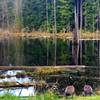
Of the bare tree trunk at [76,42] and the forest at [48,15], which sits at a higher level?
the forest at [48,15]

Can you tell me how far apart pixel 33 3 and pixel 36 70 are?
4344 cm

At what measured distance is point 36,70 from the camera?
19172mm

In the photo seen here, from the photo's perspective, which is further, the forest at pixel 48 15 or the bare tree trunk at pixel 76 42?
the forest at pixel 48 15

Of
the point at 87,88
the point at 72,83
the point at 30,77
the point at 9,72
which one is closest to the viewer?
the point at 87,88

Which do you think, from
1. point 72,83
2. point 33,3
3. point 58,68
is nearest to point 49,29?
point 33,3

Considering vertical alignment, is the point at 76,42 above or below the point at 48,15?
below

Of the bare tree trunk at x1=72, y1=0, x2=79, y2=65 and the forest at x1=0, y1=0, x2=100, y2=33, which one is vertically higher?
the forest at x1=0, y1=0, x2=100, y2=33

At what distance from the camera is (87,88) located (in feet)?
42.4

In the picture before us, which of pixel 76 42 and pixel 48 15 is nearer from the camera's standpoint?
pixel 76 42

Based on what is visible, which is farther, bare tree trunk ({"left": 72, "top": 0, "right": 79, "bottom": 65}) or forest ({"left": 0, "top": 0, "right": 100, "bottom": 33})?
forest ({"left": 0, "top": 0, "right": 100, "bottom": 33})

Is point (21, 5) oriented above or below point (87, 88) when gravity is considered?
above

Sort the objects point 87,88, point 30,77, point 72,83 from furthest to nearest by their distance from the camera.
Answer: point 30,77 < point 72,83 < point 87,88

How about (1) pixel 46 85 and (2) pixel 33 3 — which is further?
(2) pixel 33 3

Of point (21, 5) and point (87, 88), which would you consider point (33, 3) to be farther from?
point (87, 88)
